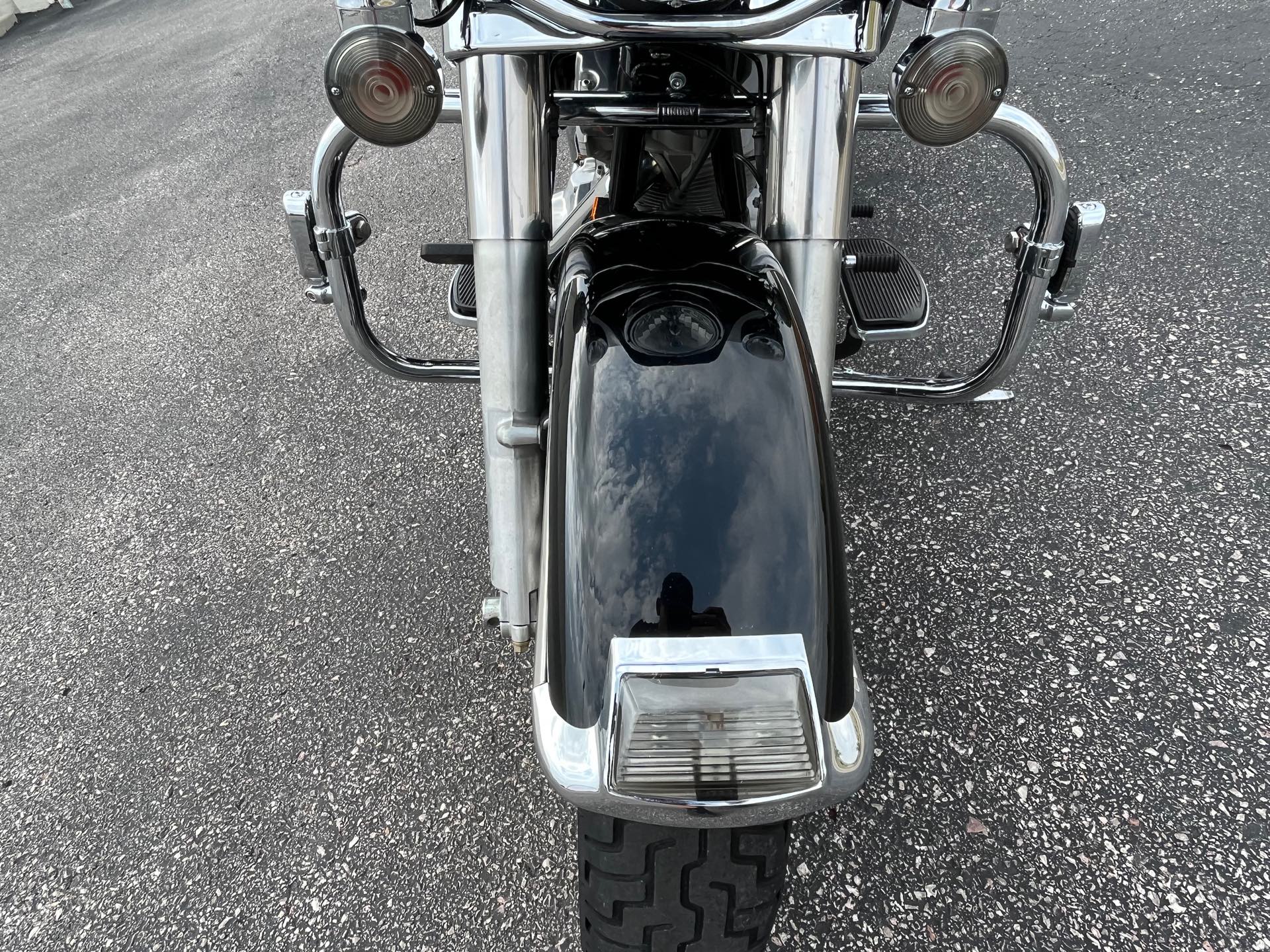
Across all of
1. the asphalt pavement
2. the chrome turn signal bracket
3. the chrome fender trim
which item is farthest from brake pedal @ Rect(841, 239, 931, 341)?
the chrome fender trim

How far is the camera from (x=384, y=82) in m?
0.94

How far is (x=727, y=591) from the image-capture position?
28.8 inches

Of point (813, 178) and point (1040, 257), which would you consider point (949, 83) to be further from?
point (1040, 257)

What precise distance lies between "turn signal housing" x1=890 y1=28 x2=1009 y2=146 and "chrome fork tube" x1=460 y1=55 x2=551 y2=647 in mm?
427

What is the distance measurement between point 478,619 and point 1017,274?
1.22 meters

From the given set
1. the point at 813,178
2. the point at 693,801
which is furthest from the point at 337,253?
the point at 693,801

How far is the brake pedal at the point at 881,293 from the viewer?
152 centimetres

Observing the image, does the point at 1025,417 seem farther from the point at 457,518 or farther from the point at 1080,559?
the point at 457,518

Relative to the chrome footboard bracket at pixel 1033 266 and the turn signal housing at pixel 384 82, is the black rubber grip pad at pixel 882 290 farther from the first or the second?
the turn signal housing at pixel 384 82

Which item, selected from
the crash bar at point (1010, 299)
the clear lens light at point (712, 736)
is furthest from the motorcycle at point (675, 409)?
the crash bar at point (1010, 299)

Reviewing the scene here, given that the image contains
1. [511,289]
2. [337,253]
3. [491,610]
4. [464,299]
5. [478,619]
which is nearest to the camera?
[511,289]

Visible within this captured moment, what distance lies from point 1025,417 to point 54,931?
88.0 inches

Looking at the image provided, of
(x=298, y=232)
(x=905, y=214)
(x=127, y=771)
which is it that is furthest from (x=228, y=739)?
(x=905, y=214)

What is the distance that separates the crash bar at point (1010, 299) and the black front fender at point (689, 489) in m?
0.49
